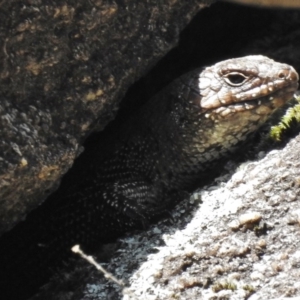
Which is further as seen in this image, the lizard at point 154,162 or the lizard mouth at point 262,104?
the lizard mouth at point 262,104

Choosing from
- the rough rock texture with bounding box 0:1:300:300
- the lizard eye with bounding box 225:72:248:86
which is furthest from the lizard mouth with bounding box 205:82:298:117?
the rough rock texture with bounding box 0:1:300:300

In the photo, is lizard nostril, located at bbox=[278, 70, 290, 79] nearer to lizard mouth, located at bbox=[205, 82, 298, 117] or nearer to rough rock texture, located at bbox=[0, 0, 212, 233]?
lizard mouth, located at bbox=[205, 82, 298, 117]

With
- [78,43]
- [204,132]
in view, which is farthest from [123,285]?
[204,132]

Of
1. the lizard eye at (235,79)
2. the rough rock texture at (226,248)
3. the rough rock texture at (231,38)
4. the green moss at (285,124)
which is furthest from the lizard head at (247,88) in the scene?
the rough rock texture at (231,38)

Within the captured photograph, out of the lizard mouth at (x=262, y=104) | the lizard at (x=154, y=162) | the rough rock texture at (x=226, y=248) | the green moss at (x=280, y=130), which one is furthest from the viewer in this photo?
the lizard mouth at (x=262, y=104)

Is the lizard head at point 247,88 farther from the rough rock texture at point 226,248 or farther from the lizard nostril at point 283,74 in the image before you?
the rough rock texture at point 226,248

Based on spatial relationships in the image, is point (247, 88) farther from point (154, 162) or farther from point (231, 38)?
point (231, 38)
